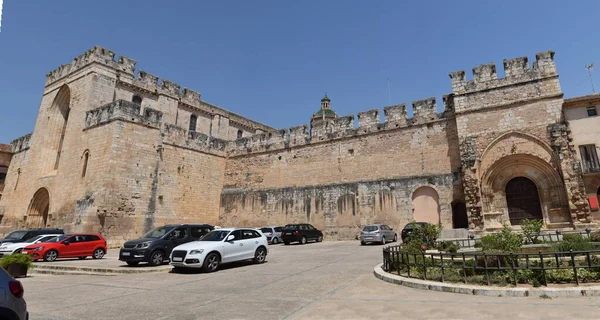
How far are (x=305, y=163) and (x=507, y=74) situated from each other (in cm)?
1350

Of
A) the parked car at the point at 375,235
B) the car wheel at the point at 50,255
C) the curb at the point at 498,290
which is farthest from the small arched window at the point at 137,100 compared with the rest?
the curb at the point at 498,290

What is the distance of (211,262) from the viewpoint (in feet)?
31.5

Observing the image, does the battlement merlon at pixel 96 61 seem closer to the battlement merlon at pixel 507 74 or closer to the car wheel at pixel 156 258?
the car wheel at pixel 156 258

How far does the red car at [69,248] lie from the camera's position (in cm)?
1289

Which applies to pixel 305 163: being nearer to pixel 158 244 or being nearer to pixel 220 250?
pixel 158 244

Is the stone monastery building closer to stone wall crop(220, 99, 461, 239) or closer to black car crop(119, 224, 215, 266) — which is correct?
stone wall crop(220, 99, 461, 239)

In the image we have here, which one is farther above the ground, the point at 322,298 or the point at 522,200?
the point at 522,200

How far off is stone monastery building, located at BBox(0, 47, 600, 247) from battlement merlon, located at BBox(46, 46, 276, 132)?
0.09 m

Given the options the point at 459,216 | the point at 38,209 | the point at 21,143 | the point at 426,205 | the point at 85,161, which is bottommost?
the point at 459,216

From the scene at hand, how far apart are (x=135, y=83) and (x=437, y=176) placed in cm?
2235

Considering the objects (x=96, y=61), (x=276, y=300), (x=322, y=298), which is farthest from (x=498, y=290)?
(x=96, y=61)

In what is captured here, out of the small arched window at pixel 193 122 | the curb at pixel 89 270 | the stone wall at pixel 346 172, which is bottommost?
the curb at pixel 89 270

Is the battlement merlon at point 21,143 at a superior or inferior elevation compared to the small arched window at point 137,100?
inferior

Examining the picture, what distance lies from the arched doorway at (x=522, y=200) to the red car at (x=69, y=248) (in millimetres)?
20087
